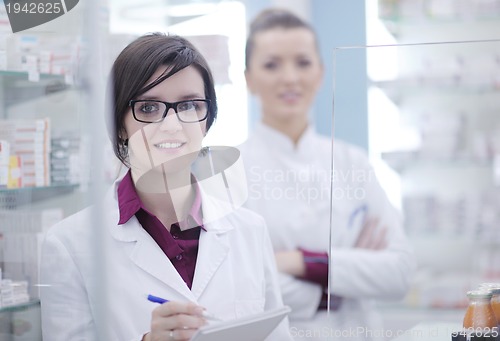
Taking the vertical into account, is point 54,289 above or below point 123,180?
below

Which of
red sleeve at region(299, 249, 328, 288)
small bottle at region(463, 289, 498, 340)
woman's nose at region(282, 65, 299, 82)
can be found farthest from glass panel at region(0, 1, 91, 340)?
small bottle at region(463, 289, 498, 340)

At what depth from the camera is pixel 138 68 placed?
2.39 metres

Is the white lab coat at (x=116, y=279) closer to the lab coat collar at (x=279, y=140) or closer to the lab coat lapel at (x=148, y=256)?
the lab coat lapel at (x=148, y=256)

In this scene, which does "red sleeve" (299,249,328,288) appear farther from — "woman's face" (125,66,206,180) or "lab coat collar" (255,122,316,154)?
"woman's face" (125,66,206,180)

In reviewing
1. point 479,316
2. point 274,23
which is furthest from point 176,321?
point 274,23

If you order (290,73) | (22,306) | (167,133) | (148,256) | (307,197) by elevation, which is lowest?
(22,306)

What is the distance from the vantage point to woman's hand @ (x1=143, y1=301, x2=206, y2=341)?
2.11 metres

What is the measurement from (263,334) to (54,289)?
71 centimetres

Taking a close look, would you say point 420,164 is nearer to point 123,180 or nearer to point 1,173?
point 123,180

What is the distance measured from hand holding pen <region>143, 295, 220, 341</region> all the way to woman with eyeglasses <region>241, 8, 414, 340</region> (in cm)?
62

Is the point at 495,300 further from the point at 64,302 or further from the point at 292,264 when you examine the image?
the point at 64,302

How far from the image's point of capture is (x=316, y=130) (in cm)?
267

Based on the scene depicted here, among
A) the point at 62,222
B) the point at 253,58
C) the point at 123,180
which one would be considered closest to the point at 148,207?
the point at 123,180

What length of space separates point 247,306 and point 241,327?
52 cm
